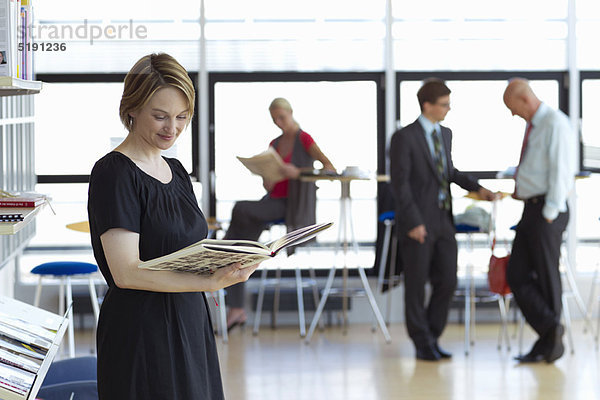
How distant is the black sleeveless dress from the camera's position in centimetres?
205

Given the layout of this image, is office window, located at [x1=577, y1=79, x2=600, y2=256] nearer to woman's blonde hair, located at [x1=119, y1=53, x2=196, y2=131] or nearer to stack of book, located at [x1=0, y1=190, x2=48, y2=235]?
stack of book, located at [x1=0, y1=190, x2=48, y2=235]

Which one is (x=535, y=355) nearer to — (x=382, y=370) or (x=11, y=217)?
(x=382, y=370)

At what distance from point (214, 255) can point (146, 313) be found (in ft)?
0.94

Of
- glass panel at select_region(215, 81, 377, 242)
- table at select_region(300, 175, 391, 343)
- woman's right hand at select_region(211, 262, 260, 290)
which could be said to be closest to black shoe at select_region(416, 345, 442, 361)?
table at select_region(300, 175, 391, 343)

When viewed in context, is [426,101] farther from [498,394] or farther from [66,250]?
[66,250]

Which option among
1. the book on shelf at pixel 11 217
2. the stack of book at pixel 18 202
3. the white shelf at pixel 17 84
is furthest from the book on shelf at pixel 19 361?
the white shelf at pixel 17 84

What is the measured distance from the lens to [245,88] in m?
7.26

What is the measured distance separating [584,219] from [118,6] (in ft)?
13.7

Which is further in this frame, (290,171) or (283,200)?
(283,200)

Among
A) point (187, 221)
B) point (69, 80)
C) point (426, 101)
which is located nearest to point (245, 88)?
point (69, 80)

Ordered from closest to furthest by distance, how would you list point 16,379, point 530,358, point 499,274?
point 16,379 < point 530,358 < point 499,274

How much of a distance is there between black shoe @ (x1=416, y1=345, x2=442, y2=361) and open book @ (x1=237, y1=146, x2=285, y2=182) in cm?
152

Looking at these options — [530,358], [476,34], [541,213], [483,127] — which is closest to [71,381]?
[541,213]

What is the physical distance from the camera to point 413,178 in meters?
5.86
